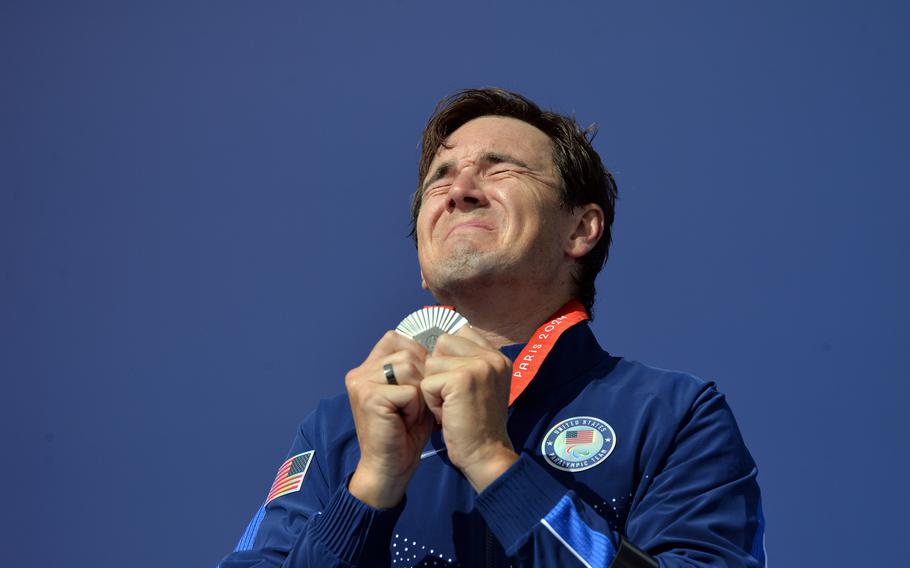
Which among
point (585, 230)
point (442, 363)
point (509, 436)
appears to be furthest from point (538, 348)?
point (585, 230)

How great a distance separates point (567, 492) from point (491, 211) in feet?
3.18

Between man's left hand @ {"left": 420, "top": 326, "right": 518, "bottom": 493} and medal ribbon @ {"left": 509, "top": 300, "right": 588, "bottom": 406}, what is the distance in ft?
1.10

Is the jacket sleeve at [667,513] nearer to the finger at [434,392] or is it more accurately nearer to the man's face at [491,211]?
the finger at [434,392]

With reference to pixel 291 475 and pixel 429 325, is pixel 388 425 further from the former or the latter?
pixel 291 475

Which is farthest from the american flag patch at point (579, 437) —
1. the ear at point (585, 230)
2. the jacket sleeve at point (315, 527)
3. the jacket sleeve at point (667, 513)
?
the ear at point (585, 230)

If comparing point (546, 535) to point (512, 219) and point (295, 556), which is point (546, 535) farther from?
point (512, 219)

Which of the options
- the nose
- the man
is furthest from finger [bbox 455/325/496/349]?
the nose

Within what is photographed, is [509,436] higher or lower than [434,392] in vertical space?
lower

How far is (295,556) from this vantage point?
6.16 ft

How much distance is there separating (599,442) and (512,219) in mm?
681

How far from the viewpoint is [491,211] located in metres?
2.54

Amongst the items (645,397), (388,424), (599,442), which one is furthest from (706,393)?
(388,424)

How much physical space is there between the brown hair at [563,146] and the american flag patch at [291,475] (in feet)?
3.12

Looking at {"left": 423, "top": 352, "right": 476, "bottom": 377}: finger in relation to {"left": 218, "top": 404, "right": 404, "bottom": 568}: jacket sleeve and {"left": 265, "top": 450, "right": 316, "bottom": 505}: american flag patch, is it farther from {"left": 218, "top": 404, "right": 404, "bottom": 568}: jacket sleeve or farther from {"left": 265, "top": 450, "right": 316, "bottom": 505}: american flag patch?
{"left": 265, "top": 450, "right": 316, "bottom": 505}: american flag patch
